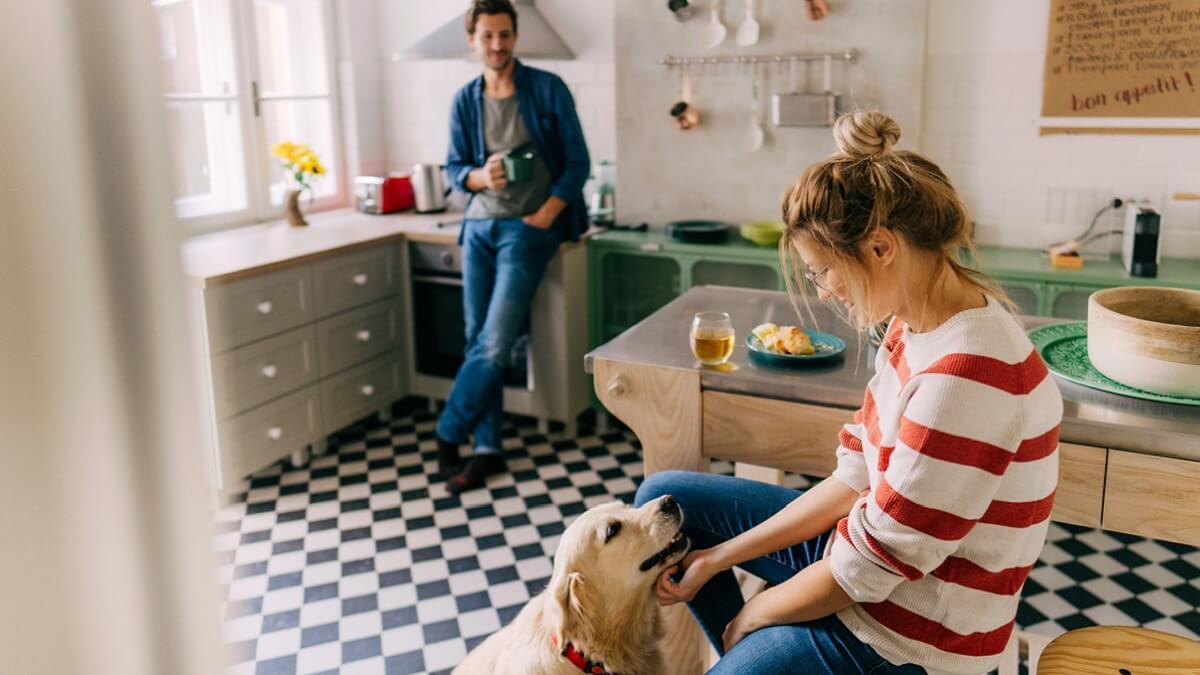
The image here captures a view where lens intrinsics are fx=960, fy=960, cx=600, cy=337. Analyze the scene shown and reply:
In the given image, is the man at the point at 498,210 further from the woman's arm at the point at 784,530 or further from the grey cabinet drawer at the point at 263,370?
the woman's arm at the point at 784,530

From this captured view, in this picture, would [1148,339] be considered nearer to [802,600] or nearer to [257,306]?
[802,600]

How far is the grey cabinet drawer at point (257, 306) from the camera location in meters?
3.45

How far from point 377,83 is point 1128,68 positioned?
3548 millimetres

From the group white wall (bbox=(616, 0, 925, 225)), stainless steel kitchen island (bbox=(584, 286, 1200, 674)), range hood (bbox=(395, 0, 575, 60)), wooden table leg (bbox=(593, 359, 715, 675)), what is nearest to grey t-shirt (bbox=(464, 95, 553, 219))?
range hood (bbox=(395, 0, 575, 60))

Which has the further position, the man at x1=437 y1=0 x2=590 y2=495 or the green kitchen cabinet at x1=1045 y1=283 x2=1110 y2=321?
the man at x1=437 y1=0 x2=590 y2=495

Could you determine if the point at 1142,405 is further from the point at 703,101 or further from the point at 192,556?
the point at 703,101

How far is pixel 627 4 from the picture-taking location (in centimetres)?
430

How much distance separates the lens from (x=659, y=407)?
200 centimetres

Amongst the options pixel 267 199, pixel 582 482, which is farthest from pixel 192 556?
pixel 267 199

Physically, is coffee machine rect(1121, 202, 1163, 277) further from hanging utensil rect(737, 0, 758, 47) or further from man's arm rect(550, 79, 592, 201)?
man's arm rect(550, 79, 592, 201)

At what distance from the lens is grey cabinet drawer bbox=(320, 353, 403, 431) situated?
4.07 m

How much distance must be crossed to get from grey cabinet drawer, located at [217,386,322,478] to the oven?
2.10 feet

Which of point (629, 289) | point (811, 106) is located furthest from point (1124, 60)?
point (629, 289)

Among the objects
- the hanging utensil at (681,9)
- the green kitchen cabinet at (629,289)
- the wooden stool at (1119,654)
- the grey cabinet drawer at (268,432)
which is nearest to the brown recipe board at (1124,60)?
the hanging utensil at (681,9)
